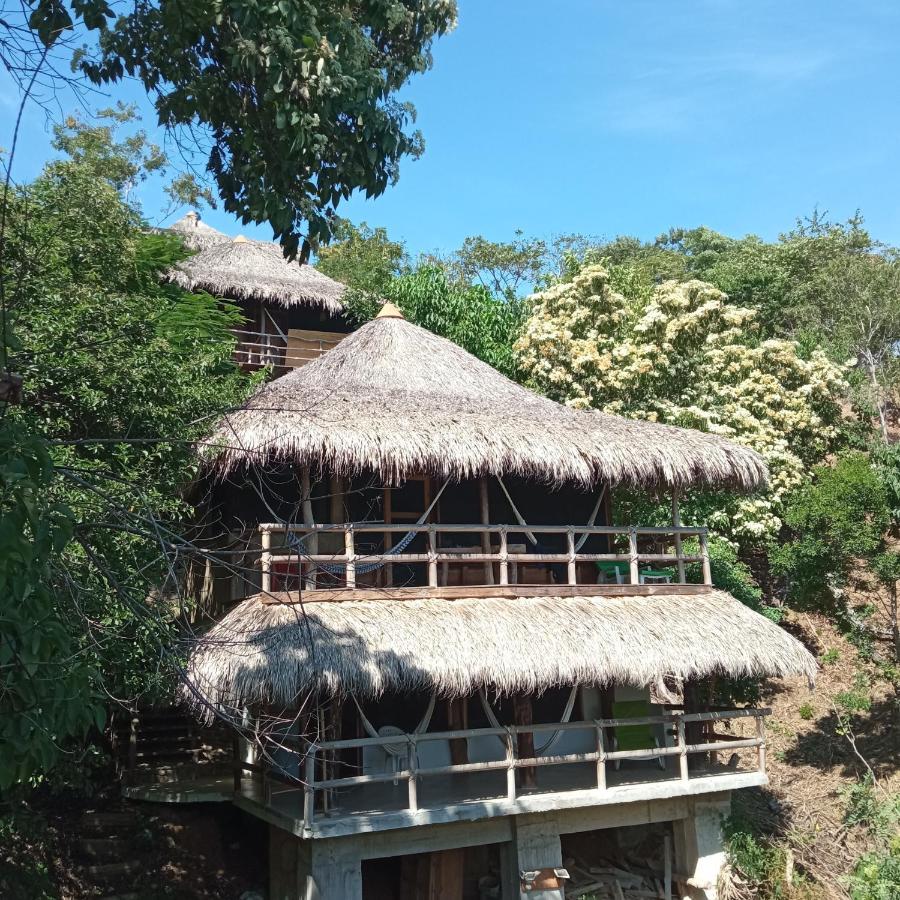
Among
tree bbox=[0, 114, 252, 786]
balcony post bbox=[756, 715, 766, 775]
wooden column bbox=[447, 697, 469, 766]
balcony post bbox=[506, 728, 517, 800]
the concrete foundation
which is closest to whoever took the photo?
tree bbox=[0, 114, 252, 786]

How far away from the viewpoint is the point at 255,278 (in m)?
20.6

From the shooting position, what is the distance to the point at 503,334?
20.3 m

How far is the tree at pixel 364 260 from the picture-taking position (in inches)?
814

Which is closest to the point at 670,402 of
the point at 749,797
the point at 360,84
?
the point at 749,797

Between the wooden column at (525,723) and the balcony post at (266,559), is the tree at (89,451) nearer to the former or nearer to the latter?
the balcony post at (266,559)

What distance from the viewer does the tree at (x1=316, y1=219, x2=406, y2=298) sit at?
67.8ft

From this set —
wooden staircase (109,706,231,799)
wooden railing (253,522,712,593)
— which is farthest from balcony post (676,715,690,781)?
wooden staircase (109,706,231,799)

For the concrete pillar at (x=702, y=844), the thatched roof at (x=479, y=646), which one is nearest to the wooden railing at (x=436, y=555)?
the thatched roof at (x=479, y=646)

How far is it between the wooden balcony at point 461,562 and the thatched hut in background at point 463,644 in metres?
0.04

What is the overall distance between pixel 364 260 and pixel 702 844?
1684 cm

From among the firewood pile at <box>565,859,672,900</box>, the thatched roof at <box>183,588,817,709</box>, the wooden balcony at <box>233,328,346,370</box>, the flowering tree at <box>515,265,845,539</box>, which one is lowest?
the firewood pile at <box>565,859,672,900</box>

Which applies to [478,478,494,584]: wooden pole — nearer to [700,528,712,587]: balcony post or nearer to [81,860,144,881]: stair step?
[700,528,712,587]: balcony post

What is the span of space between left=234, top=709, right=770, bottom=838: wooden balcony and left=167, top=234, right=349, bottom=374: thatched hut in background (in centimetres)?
1045

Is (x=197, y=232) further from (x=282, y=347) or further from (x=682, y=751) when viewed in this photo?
(x=682, y=751)
